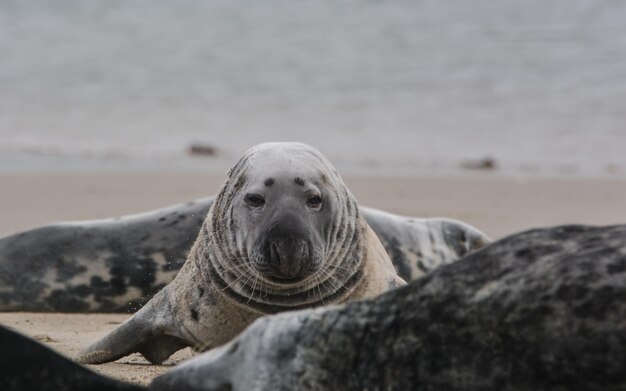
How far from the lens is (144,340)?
468cm

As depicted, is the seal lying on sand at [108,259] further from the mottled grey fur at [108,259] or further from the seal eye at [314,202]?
the seal eye at [314,202]

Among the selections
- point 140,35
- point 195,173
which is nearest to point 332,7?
point 140,35

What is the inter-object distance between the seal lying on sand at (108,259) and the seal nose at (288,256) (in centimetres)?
213

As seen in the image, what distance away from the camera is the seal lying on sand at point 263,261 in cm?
417

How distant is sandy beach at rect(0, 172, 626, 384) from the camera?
9281 mm

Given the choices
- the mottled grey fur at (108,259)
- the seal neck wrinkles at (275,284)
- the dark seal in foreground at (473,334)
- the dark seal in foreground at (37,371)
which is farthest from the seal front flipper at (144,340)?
the dark seal in foreground at (37,371)

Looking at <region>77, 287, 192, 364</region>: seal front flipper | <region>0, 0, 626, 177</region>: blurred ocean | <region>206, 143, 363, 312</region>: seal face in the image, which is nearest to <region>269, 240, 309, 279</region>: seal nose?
<region>206, 143, 363, 312</region>: seal face

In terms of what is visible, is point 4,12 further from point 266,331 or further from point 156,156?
point 266,331

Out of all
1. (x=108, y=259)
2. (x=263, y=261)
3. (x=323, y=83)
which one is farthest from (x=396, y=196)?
(x=323, y=83)

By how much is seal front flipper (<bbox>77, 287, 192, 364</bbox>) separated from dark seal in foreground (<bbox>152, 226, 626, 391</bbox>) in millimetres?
1667

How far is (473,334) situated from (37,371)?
92cm

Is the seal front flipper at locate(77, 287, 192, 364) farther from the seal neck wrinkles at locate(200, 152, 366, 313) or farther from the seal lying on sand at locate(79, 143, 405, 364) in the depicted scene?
the seal neck wrinkles at locate(200, 152, 366, 313)

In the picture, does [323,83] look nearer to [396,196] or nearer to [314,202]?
[396,196]

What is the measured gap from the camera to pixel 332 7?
25906mm
